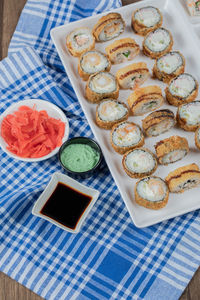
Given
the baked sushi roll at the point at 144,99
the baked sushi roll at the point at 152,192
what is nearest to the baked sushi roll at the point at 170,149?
the baked sushi roll at the point at 152,192

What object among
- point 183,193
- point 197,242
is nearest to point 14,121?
point 183,193

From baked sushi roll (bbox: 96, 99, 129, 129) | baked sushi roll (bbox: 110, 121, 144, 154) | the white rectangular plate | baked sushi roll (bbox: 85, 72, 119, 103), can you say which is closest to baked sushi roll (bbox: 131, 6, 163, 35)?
the white rectangular plate

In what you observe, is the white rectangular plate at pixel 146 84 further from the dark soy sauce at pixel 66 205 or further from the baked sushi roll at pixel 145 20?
the dark soy sauce at pixel 66 205

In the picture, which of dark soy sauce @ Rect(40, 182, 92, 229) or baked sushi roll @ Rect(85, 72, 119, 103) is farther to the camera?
baked sushi roll @ Rect(85, 72, 119, 103)

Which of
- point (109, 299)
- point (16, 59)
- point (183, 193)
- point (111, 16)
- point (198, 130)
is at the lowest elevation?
point (109, 299)

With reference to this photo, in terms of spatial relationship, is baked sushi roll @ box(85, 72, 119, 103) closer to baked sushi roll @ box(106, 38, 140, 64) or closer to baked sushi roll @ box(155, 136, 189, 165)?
baked sushi roll @ box(106, 38, 140, 64)

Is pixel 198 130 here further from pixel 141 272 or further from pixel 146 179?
pixel 141 272
